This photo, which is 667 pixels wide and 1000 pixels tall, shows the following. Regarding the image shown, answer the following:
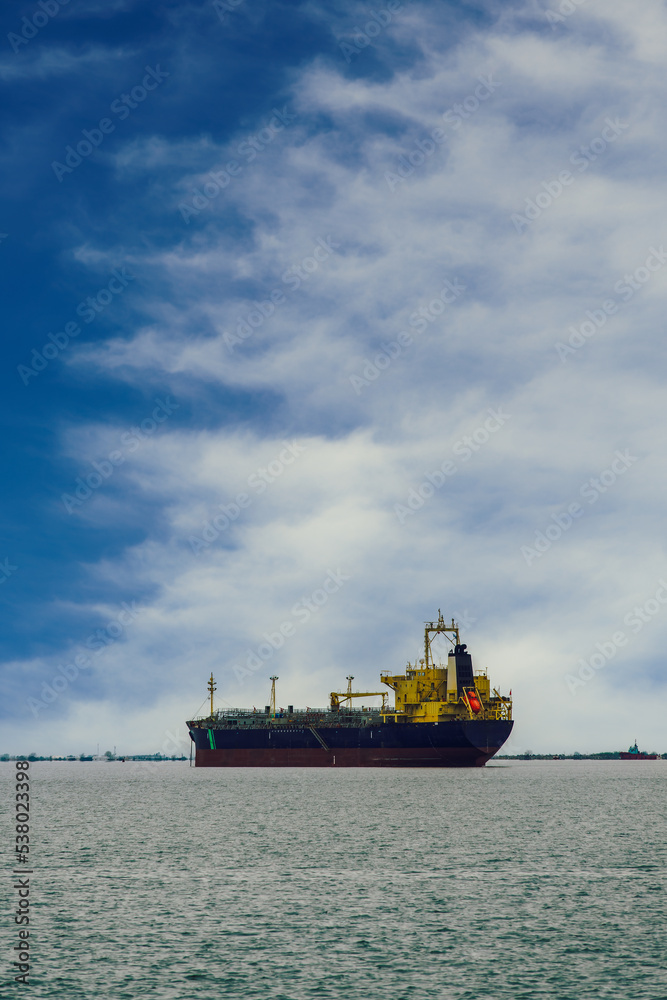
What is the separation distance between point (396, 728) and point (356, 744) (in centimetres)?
785

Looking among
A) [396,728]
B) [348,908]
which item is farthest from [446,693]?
[348,908]

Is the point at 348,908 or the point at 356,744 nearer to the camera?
the point at 348,908

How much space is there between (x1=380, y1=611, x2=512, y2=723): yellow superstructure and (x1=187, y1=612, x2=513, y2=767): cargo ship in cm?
12

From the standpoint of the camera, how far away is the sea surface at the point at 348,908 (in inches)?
805

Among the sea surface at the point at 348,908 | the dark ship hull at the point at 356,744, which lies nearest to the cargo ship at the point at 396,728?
the dark ship hull at the point at 356,744

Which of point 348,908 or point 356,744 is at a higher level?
point 348,908

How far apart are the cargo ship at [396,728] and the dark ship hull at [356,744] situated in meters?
0.12

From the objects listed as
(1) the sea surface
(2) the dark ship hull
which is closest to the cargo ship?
(2) the dark ship hull

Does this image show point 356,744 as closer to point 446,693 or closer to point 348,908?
point 446,693

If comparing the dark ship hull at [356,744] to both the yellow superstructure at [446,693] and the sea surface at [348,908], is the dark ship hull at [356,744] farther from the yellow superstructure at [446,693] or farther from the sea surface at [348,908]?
the sea surface at [348,908]

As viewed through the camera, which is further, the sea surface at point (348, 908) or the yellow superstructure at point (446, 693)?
the yellow superstructure at point (446, 693)

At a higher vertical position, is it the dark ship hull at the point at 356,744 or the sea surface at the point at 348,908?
the sea surface at the point at 348,908

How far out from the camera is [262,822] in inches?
2183

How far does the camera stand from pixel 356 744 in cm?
12225
